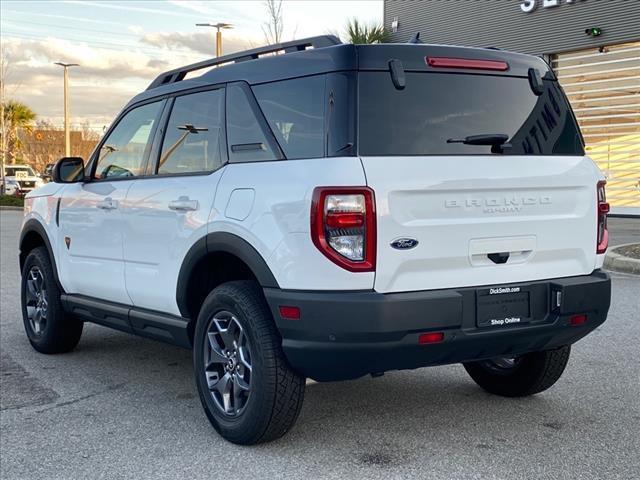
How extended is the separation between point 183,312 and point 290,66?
1.50 meters

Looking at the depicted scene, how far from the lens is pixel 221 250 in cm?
417

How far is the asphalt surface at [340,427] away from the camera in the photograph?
3830mm

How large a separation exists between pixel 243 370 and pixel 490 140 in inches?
65.6

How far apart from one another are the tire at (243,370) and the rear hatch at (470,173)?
2.20 feet

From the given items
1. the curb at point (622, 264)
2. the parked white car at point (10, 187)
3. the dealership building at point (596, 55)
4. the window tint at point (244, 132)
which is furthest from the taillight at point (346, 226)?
the parked white car at point (10, 187)

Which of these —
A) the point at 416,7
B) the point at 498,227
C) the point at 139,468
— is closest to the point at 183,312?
the point at 139,468

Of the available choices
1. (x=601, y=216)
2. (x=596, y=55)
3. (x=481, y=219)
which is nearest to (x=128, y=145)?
(x=481, y=219)

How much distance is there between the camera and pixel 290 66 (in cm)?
409

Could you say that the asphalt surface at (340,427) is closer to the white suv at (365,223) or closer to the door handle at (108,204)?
the white suv at (365,223)

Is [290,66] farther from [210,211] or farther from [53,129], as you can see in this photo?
[53,129]

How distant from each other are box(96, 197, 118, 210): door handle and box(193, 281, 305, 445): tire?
1235 millimetres

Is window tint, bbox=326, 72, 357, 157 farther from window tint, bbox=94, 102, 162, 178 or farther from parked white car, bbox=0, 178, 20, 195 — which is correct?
parked white car, bbox=0, 178, 20, 195

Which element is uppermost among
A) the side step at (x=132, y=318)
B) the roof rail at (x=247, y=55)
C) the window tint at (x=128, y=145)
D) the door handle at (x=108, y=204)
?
the roof rail at (x=247, y=55)

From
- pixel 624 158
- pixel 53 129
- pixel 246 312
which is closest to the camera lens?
pixel 246 312
